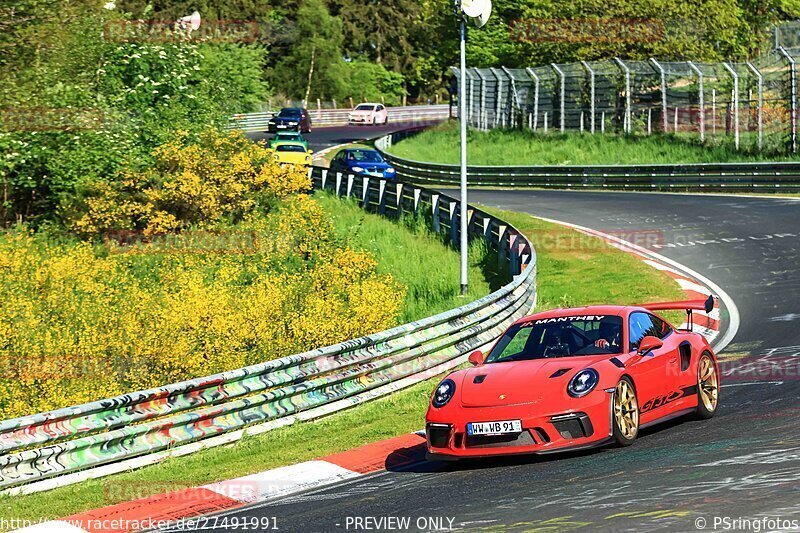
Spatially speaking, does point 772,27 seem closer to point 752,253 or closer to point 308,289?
point 752,253

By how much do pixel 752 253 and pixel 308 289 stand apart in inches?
377

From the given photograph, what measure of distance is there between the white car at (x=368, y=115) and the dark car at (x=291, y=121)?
10867 millimetres

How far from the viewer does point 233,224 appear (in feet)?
103

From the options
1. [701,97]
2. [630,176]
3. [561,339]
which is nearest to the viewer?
[561,339]

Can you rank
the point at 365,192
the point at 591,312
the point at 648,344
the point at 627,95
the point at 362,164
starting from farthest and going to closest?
the point at 627,95 < the point at 362,164 < the point at 365,192 < the point at 591,312 < the point at 648,344

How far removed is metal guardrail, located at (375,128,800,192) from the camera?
1384 inches

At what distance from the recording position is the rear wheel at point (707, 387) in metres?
11.6

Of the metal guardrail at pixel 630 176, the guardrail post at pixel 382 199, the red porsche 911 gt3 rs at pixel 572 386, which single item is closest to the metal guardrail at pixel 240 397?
the red porsche 911 gt3 rs at pixel 572 386

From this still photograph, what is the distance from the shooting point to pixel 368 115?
87.6 meters

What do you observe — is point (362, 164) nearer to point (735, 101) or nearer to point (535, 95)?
point (535, 95)

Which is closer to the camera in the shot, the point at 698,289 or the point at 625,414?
the point at 625,414

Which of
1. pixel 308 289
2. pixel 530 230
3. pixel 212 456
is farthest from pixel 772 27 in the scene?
pixel 212 456

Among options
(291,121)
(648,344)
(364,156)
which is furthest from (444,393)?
(291,121)

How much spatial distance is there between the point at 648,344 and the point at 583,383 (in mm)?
1047
